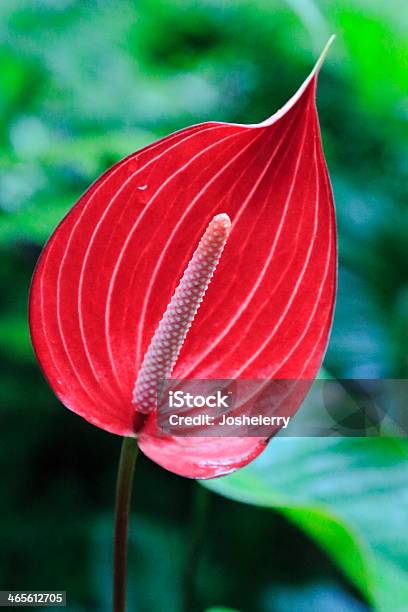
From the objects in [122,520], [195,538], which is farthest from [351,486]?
[122,520]

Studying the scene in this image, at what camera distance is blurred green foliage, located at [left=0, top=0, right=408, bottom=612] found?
26.4 inches

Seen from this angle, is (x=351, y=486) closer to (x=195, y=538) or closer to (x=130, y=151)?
(x=195, y=538)

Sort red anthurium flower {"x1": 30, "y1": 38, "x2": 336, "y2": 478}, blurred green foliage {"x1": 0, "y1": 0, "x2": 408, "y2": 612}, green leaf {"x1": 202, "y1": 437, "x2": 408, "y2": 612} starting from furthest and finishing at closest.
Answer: blurred green foliage {"x1": 0, "y1": 0, "x2": 408, "y2": 612}
green leaf {"x1": 202, "y1": 437, "x2": 408, "y2": 612}
red anthurium flower {"x1": 30, "y1": 38, "x2": 336, "y2": 478}

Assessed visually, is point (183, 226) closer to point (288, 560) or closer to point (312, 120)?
point (312, 120)

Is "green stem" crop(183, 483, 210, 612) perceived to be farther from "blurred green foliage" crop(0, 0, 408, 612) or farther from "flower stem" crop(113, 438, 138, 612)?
"flower stem" crop(113, 438, 138, 612)

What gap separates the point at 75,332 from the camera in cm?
35

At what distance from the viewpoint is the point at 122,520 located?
34cm

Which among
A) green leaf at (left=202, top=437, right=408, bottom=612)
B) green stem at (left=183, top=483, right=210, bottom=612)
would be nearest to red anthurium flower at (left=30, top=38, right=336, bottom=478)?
green leaf at (left=202, top=437, right=408, bottom=612)

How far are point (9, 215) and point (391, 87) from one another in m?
0.51

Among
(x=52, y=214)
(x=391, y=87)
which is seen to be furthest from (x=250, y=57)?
(x=52, y=214)

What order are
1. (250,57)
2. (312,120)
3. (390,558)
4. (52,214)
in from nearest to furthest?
(312,120) < (390,558) < (52,214) < (250,57)

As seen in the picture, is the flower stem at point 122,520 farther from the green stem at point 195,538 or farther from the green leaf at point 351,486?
the green stem at point 195,538

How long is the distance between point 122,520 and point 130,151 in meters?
0.44

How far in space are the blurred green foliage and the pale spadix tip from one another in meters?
0.20
